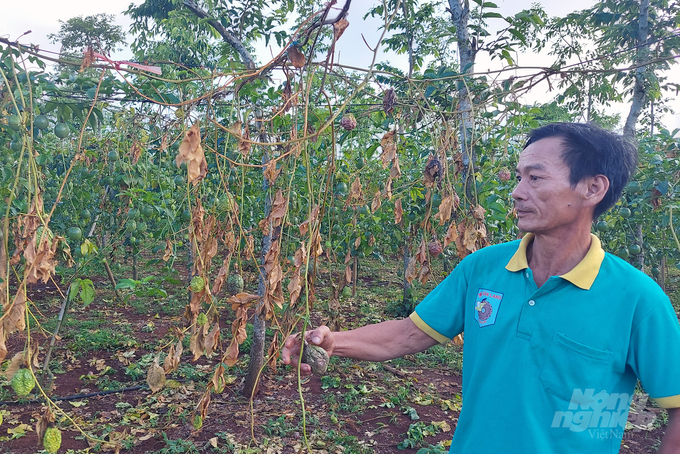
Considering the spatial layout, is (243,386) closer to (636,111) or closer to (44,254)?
(44,254)

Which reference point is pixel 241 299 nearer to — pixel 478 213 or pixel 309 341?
pixel 309 341

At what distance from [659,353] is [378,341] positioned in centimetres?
Result: 78

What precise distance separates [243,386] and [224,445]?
0.72 m

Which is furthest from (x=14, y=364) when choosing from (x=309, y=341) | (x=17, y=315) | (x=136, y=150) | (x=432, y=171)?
(x=136, y=150)

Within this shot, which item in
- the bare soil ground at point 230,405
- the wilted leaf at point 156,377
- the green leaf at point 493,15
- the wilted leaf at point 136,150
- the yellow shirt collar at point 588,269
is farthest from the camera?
the wilted leaf at point 136,150

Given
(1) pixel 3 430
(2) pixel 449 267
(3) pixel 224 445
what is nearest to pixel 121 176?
(1) pixel 3 430

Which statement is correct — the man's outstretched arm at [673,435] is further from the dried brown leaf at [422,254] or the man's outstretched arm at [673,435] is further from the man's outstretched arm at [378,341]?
the dried brown leaf at [422,254]

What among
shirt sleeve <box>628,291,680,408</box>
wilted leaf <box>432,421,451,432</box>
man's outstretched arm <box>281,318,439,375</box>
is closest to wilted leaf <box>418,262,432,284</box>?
man's outstretched arm <box>281,318,439,375</box>

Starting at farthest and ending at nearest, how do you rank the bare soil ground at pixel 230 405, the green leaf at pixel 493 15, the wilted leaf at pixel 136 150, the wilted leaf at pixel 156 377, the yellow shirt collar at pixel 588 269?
the wilted leaf at pixel 136 150 → the bare soil ground at pixel 230 405 → the green leaf at pixel 493 15 → the wilted leaf at pixel 156 377 → the yellow shirt collar at pixel 588 269

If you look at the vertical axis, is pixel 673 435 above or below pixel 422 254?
below

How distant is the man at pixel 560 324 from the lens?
117cm

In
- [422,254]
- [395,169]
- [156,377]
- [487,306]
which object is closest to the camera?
[487,306]

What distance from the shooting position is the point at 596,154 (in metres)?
1.32

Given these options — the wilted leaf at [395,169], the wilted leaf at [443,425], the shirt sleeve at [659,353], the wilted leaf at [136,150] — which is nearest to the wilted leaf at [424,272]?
the wilted leaf at [395,169]
